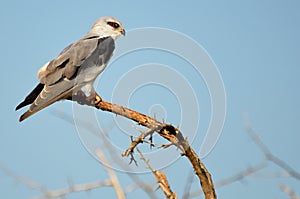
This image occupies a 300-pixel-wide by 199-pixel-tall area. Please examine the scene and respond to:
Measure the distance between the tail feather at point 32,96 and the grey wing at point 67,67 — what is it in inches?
3.3

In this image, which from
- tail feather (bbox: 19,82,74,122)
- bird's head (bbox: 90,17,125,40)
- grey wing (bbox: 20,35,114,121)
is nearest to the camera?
tail feather (bbox: 19,82,74,122)

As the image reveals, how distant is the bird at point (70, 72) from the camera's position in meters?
5.32

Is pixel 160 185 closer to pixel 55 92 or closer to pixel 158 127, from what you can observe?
pixel 158 127

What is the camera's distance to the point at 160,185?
8.05ft

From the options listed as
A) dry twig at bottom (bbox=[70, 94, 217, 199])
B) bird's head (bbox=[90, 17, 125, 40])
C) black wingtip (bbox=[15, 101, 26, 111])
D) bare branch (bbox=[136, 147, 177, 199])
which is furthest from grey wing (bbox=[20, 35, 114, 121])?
bare branch (bbox=[136, 147, 177, 199])

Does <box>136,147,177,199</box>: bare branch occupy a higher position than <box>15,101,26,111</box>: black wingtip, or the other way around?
<box>15,101,26,111</box>: black wingtip

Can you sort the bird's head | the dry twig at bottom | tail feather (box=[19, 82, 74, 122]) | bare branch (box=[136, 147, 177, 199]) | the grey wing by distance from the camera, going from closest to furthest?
bare branch (box=[136, 147, 177, 199]) → the dry twig at bottom → tail feather (box=[19, 82, 74, 122]) → the grey wing → the bird's head

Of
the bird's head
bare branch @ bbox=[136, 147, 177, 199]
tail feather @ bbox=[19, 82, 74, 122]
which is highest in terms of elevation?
the bird's head

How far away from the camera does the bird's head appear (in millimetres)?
7266

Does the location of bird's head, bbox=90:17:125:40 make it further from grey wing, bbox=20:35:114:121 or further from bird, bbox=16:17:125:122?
grey wing, bbox=20:35:114:121

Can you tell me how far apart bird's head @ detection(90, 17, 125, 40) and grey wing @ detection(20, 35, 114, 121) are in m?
0.83

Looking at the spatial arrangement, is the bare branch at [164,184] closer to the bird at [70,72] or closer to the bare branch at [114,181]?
the bare branch at [114,181]

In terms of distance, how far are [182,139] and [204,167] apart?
0.24 meters

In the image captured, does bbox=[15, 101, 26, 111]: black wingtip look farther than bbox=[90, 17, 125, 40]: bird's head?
No
